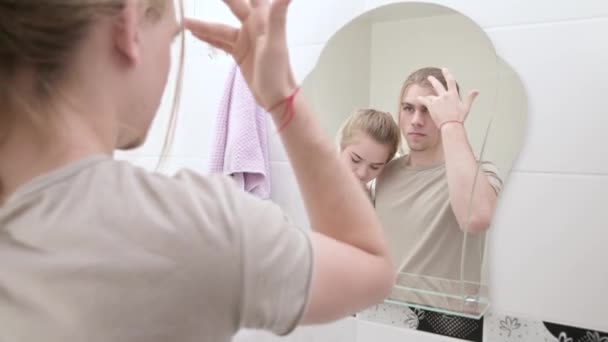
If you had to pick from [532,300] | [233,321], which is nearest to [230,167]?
[532,300]

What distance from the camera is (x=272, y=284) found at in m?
0.43

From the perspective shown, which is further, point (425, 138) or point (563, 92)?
point (425, 138)

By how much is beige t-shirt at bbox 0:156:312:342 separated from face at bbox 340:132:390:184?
76 cm

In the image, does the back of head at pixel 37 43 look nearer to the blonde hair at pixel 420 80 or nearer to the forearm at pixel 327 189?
the forearm at pixel 327 189

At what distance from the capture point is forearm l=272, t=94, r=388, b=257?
534mm

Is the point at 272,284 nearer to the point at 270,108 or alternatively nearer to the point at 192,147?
the point at 270,108

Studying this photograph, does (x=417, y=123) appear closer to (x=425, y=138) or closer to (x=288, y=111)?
(x=425, y=138)

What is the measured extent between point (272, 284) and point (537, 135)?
761mm

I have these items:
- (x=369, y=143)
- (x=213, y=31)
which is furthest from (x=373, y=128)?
(x=213, y=31)

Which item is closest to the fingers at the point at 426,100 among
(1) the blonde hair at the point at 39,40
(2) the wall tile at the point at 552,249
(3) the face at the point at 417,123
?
(3) the face at the point at 417,123

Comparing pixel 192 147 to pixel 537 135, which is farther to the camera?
pixel 192 147

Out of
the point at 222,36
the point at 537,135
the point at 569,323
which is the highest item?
the point at 222,36

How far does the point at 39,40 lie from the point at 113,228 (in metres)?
0.18

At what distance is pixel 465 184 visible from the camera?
1.06 meters
